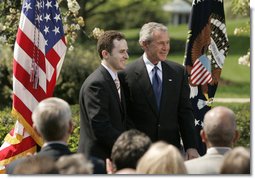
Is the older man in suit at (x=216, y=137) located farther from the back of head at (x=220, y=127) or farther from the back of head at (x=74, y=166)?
the back of head at (x=74, y=166)

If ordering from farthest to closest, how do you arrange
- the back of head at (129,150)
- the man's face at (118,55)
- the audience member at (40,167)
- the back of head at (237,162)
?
the man's face at (118,55)
the back of head at (129,150)
the back of head at (237,162)
the audience member at (40,167)

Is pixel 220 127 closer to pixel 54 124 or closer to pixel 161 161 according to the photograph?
pixel 161 161

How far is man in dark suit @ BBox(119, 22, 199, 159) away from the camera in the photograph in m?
7.67

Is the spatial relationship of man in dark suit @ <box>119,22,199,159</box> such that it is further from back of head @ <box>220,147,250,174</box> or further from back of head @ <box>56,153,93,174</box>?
back of head @ <box>56,153,93,174</box>

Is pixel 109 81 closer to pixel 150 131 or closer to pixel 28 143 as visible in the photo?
pixel 150 131

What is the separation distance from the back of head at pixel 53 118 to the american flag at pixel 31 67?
2.41 meters

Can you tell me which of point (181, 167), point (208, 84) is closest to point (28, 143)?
point (208, 84)

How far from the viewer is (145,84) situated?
773cm

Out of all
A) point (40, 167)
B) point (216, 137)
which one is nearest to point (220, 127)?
point (216, 137)

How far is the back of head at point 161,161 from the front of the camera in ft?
17.0

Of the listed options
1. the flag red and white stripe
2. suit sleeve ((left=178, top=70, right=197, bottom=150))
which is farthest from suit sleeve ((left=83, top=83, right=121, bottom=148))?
the flag red and white stripe

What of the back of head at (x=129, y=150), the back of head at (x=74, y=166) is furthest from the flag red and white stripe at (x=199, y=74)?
the back of head at (x=74, y=166)

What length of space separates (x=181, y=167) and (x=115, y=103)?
7.12 feet

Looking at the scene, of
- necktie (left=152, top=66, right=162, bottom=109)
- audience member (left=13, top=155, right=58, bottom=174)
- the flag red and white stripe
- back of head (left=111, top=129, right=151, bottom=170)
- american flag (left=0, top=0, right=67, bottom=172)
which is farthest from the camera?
the flag red and white stripe
